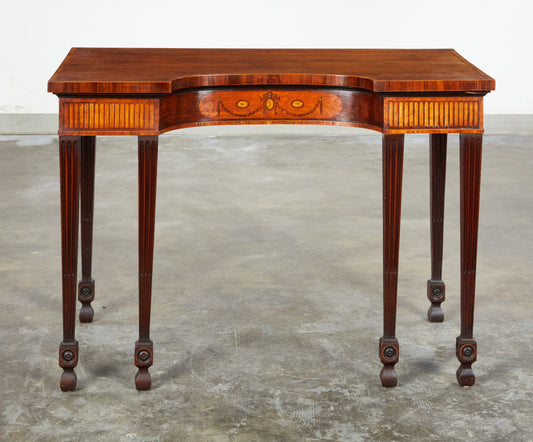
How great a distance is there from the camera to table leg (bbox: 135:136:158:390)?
2674 millimetres

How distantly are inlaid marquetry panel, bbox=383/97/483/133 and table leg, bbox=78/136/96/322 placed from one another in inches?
46.9

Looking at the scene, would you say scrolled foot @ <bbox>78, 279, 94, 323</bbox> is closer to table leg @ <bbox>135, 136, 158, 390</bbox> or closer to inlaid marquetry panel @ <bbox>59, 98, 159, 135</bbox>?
table leg @ <bbox>135, 136, 158, 390</bbox>

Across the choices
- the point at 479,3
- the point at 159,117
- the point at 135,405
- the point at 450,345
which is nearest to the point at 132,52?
the point at 159,117

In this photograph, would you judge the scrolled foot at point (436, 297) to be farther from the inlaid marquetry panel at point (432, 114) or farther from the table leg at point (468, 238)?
the inlaid marquetry panel at point (432, 114)

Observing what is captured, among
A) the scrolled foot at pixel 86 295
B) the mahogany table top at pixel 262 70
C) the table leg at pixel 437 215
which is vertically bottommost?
the scrolled foot at pixel 86 295

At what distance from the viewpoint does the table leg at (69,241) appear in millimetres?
2674

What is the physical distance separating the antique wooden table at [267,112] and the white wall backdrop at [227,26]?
4.71m

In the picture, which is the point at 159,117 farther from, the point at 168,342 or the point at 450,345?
the point at 450,345

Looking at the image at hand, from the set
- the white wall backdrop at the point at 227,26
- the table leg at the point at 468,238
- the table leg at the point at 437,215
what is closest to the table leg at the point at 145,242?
the table leg at the point at 468,238

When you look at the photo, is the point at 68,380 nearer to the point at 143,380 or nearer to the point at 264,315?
the point at 143,380

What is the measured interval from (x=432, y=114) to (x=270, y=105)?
501mm

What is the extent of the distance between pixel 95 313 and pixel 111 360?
1.57 feet

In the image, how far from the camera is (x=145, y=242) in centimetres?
276

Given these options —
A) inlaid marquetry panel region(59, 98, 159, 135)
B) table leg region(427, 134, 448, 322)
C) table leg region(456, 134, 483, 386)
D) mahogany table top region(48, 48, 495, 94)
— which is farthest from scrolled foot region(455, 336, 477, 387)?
inlaid marquetry panel region(59, 98, 159, 135)
